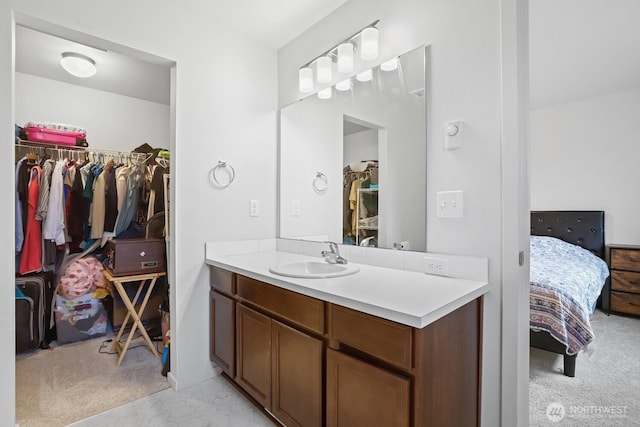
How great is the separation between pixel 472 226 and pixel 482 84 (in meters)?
0.64

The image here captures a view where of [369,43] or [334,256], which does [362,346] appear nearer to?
[334,256]

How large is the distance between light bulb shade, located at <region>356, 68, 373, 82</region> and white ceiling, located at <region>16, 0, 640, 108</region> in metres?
0.52

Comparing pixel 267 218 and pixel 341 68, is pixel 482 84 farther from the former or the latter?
pixel 267 218

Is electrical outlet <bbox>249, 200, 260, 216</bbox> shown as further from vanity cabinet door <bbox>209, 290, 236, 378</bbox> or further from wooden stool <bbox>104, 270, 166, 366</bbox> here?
wooden stool <bbox>104, 270, 166, 366</bbox>

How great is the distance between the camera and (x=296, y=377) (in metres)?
1.40

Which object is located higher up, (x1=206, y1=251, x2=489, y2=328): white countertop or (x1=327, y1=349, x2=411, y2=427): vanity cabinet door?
(x1=206, y1=251, x2=489, y2=328): white countertop

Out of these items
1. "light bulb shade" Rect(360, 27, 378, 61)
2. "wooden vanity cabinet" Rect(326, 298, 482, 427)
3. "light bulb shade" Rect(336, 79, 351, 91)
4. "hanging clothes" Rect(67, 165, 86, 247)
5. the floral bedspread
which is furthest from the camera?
"hanging clothes" Rect(67, 165, 86, 247)

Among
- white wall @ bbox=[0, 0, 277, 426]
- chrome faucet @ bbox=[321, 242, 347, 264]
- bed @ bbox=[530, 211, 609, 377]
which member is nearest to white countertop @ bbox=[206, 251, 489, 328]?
chrome faucet @ bbox=[321, 242, 347, 264]

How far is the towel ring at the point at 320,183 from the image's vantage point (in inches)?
86.7

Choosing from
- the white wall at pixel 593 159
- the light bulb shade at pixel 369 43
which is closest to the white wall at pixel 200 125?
the light bulb shade at pixel 369 43

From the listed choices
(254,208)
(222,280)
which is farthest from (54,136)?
(222,280)

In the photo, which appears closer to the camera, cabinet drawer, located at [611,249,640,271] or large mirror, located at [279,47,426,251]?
large mirror, located at [279,47,426,251]

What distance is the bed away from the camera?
6.89 ft

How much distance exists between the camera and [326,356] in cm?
125
